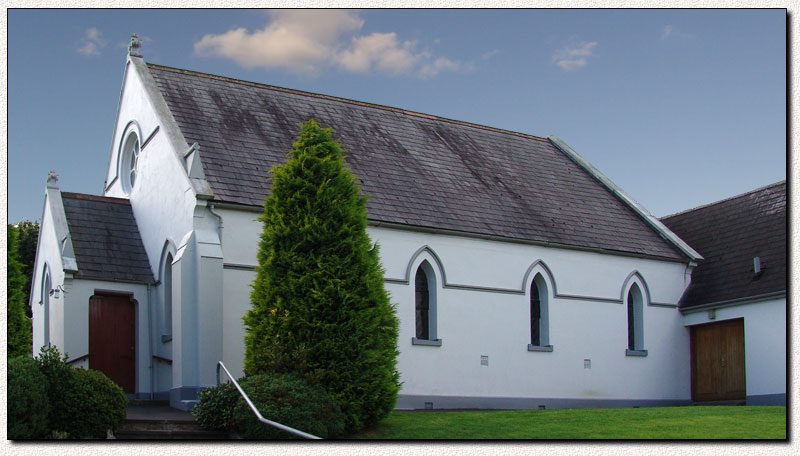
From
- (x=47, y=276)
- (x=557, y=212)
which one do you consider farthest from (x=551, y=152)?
(x=47, y=276)

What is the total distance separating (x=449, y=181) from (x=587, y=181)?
5788 mm

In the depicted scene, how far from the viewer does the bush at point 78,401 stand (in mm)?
14836

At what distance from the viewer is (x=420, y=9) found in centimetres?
1406

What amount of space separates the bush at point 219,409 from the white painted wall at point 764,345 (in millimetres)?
13666

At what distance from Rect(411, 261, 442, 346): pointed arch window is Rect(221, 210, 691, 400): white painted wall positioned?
0.18 metres

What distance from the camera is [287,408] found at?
15.5 meters

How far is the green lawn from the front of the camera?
15.7 metres

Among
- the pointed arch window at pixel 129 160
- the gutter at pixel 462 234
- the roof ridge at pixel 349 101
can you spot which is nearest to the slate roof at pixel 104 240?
the pointed arch window at pixel 129 160

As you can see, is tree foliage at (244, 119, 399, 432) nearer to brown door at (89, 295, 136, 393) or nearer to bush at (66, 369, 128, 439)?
bush at (66, 369, 128, 439)

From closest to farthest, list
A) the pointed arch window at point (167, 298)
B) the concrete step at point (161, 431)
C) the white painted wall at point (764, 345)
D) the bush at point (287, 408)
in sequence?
the bush at point (287, 408) → the concrete step at point (161, 431) → the pointed arch window at point (167, 298) → the white painted wall at point (764, 345)

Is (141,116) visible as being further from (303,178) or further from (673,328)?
(673,328)

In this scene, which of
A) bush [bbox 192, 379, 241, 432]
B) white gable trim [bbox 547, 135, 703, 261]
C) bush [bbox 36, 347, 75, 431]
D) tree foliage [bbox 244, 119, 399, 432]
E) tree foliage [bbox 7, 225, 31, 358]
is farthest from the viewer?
white gable trim [bbox 547, 135, 703, 261]

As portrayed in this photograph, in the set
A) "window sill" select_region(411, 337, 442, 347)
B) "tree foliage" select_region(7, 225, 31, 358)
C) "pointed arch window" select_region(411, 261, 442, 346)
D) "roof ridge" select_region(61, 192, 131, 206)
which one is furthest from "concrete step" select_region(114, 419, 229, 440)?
"tree foliage" select_region(7, 225, 31, 358)

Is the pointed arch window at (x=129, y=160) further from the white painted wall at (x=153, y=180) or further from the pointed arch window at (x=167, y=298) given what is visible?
the pointed arch window at (x=167, y=298)
